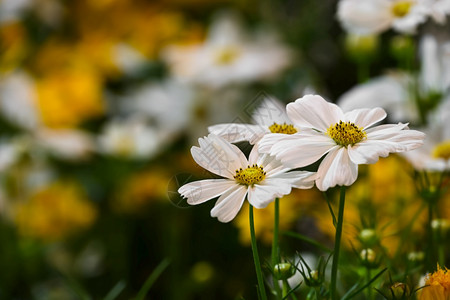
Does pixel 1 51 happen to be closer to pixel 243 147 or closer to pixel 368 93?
pixel 368 93

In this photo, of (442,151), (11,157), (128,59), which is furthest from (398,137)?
(128,59)

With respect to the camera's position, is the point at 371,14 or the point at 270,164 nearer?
the point at 270,164

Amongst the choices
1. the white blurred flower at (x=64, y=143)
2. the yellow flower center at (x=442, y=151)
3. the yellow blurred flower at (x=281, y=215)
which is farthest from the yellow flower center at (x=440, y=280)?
the white blurred flower at (x=64, y=143)

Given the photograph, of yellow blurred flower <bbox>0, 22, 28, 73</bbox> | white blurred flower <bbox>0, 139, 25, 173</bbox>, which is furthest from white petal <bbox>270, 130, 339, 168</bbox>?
yellow blurred flower <bbox>0, 22, 28, 73</bbox>

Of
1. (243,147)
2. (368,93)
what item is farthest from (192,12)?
(243,147)

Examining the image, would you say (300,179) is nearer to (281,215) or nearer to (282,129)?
(282,129)

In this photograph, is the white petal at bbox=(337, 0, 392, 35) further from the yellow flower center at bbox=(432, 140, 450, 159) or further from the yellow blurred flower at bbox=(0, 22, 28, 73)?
the yellow blurred flower at bbox=(0, 22, 28, 73)

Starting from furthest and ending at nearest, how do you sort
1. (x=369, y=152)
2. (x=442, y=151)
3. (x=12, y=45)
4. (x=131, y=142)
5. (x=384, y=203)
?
(x=12, y=45) → (x=131, y=142) → (x=384, y=203) → (x=442, y=151) → (x=369, y=152)

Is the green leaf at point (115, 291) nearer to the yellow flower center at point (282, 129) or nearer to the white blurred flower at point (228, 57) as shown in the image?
the yellow flower center at point (282, 129)
